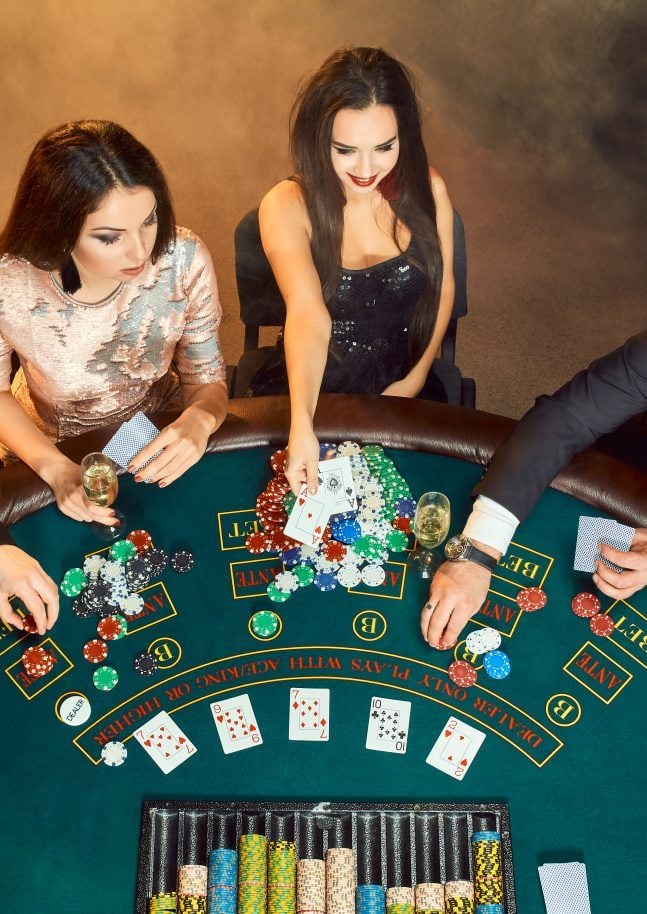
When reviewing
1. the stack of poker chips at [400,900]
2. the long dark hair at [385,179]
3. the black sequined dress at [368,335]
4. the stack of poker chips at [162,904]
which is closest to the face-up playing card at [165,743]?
the stack of poker chips at [162,904]

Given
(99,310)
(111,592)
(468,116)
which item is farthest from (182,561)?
(468,116)

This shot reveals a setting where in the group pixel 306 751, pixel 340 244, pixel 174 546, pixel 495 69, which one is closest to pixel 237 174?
pixel 495 69

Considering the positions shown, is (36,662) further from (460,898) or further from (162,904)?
(460,898)

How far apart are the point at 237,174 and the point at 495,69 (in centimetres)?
150

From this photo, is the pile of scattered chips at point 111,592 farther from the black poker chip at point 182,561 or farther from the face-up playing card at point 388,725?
the face-up playing card at point 388,725

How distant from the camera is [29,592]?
2.25 metres

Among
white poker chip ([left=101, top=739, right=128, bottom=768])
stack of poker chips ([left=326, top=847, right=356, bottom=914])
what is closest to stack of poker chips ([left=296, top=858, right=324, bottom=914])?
stack of poker chips ([left=326, top=847, right=356, bottom=914])

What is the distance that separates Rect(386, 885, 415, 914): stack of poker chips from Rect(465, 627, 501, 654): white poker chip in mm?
495

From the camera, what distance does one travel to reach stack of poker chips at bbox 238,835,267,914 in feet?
6.45

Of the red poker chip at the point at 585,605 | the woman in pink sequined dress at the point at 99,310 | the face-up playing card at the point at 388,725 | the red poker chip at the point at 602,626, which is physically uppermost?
the woman in pink sequined dress at the point at 99,310

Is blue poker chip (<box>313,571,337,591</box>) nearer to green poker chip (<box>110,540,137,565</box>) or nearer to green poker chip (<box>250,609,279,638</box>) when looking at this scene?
green poker chip (<box>250,609,279,638</box>)

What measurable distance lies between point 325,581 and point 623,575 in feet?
2.12

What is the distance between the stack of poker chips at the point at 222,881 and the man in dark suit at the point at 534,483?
598mm

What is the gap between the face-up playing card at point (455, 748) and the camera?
2.05m
